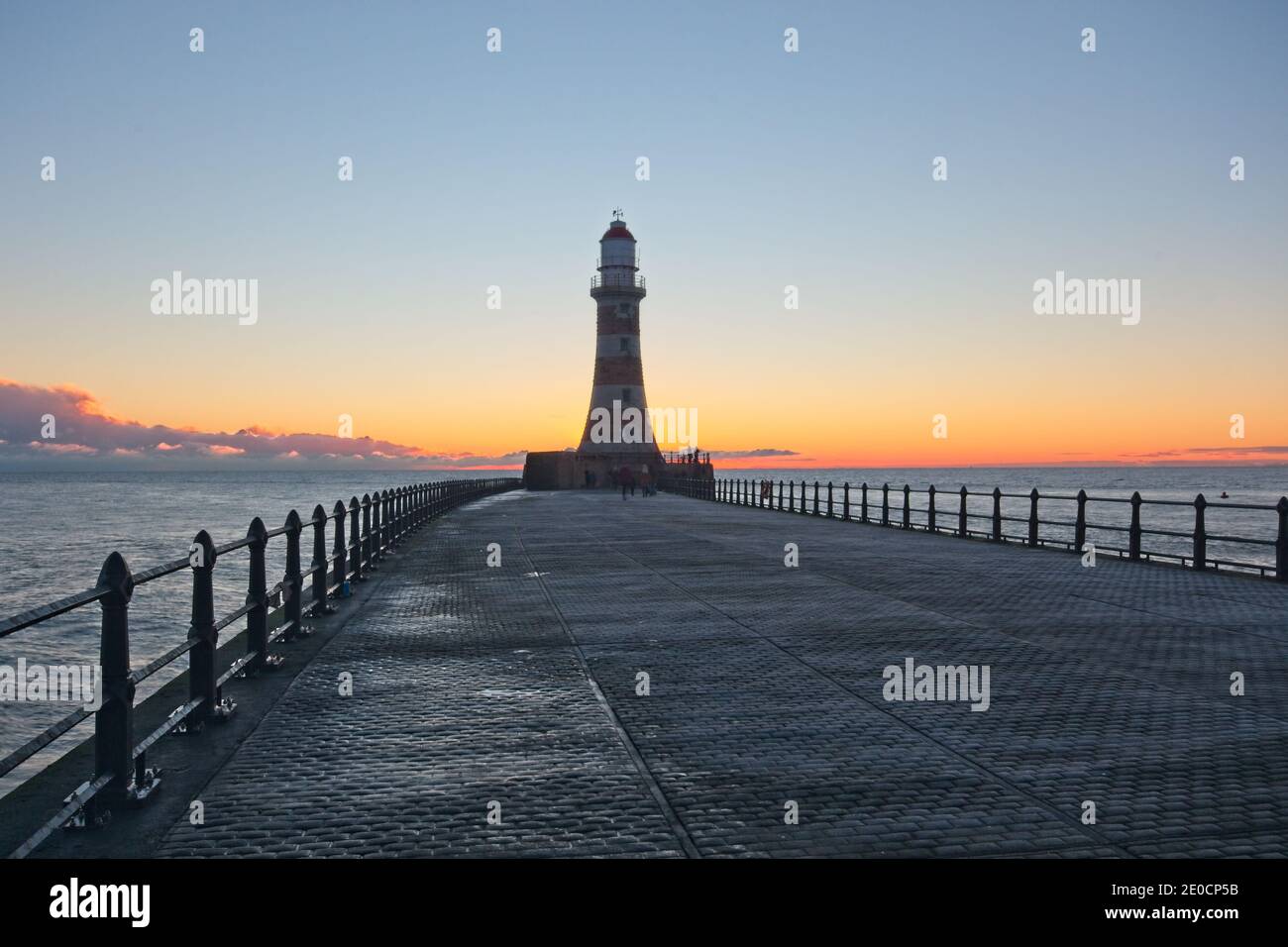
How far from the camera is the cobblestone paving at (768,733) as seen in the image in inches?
200

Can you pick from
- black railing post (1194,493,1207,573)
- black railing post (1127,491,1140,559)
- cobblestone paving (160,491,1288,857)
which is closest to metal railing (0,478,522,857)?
cobblestone paving (160,491,1288,857)

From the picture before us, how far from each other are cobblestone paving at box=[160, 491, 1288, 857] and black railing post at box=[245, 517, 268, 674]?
422 millimetres

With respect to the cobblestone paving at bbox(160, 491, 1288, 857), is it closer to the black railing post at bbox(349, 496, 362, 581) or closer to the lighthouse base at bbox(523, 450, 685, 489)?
the black railing post at bbox(349, 496, 362, 581)

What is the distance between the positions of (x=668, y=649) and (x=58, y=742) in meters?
8.83

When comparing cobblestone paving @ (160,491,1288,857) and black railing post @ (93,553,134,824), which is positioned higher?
black railing post @ (93,553,134,824)

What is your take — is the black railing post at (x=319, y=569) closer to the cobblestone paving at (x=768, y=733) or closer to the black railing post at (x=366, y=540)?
the cobblestone paving at (x=768, y=733)

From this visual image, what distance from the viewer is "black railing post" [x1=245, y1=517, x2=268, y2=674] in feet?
26.9

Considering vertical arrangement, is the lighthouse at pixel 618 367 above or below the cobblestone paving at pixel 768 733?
above

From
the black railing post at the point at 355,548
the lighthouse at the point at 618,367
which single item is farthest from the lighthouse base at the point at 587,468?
the black railing post at the point at 355,548

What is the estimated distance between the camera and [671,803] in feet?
18.1

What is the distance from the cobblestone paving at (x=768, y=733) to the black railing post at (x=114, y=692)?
1.50ft

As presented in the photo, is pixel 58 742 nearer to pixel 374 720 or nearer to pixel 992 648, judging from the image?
pixel 374 720
